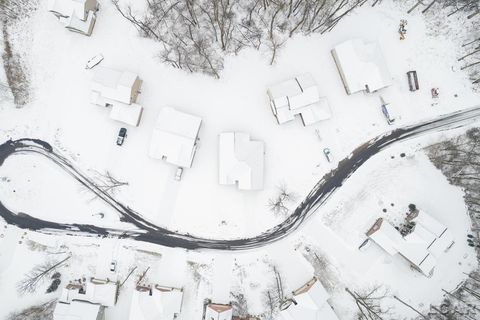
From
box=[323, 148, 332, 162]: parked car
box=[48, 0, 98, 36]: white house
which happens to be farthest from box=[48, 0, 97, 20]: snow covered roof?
box=[323, 148, 332, 162]: parked car

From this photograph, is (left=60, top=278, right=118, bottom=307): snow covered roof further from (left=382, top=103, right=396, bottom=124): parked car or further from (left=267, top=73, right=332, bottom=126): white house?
(left=382, top=103, right=396, bottom=124): parked car

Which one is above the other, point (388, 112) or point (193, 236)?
point (388, 112)

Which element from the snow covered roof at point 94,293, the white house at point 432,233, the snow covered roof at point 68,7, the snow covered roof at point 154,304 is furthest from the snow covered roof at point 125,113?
the white house at point 432,233

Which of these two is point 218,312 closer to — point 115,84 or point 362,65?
point 115,84

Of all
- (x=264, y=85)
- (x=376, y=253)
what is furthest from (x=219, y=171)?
(x=376, y=253)

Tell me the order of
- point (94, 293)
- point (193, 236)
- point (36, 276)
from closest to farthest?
point (94, 293), point (36, 276), point (193, 236)

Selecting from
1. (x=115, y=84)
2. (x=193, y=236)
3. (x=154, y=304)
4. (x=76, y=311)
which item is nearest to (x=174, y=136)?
(x=115, y=84)

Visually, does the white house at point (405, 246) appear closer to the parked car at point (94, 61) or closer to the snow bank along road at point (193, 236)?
the snow bank along road at point (193, 236)

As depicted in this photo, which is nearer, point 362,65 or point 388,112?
point 362,65
